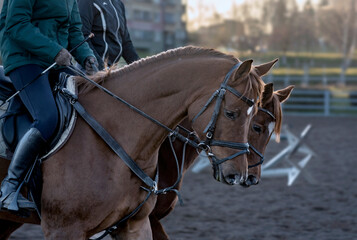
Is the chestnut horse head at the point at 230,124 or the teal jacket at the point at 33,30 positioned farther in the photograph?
the teal jacket at the point at 33,30

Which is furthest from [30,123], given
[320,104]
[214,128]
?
[320,104]

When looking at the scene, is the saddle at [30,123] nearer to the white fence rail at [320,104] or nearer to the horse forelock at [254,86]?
the horse forelock at [254,86]

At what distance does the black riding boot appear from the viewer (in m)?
3.40

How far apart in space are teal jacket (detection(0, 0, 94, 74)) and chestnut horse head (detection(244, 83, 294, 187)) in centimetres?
171

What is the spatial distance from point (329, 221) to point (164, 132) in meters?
3.98

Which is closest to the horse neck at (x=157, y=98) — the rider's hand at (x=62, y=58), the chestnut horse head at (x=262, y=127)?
the rider's hand at (x=62, y=58)

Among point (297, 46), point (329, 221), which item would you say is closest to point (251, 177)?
point (329, 221)

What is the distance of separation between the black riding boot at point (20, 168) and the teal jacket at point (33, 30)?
0.52m

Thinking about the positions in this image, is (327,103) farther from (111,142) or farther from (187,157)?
(111,142)

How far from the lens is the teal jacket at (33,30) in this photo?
3.52m

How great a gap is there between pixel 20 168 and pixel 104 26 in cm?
186

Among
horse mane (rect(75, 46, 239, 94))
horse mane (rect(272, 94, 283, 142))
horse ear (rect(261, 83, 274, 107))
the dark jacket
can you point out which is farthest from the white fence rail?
horse mane (rect(75, 46, 239, 94))

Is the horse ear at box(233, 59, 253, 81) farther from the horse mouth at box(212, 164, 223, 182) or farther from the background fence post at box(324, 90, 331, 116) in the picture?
the background fence post at box(324, 90, 331, 116)

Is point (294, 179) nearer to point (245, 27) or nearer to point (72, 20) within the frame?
point (72, 20)
